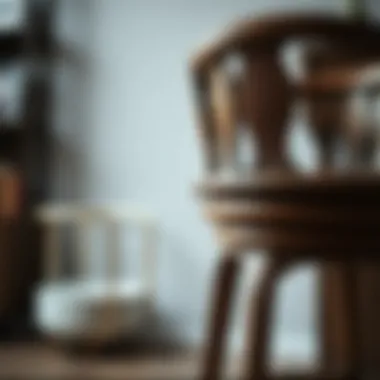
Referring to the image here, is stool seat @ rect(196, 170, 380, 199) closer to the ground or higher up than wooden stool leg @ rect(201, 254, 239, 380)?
higher up

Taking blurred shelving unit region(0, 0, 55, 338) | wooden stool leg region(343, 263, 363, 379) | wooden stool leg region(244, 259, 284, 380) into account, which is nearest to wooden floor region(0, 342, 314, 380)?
blurred shelving unit region(0, 0, 55, 338)

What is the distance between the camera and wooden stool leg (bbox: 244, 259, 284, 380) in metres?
1.10

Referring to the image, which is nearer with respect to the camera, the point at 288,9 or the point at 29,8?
the point at 288,9

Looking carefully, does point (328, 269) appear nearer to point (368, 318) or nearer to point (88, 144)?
point (368, 318)

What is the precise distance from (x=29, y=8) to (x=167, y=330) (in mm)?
933

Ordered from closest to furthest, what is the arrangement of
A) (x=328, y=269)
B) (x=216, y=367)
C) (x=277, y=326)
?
(x=216, y=367) < (x=328, y=269) < (x=277, y=326)

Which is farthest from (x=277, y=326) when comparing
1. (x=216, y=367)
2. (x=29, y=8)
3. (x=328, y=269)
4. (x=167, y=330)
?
(x=29, y=8)

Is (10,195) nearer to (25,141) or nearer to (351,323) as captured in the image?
(25,141)

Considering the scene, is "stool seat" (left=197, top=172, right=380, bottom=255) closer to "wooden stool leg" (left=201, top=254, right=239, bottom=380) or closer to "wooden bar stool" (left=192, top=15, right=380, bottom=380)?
"wooden bar stool" (left=192, top=15, right=380, bottom=380)

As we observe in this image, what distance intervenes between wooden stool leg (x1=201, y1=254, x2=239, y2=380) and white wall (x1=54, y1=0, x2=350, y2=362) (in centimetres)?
92

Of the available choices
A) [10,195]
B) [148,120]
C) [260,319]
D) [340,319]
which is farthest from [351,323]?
[10,195]

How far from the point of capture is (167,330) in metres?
2.34

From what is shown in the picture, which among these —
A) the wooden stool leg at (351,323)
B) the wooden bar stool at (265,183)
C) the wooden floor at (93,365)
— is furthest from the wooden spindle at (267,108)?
the wooden floor at (93,365)

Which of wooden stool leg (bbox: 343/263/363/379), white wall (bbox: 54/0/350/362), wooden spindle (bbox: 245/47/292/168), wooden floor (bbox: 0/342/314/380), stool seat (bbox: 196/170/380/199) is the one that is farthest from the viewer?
white wall (bbox: 54/0/350/362)
